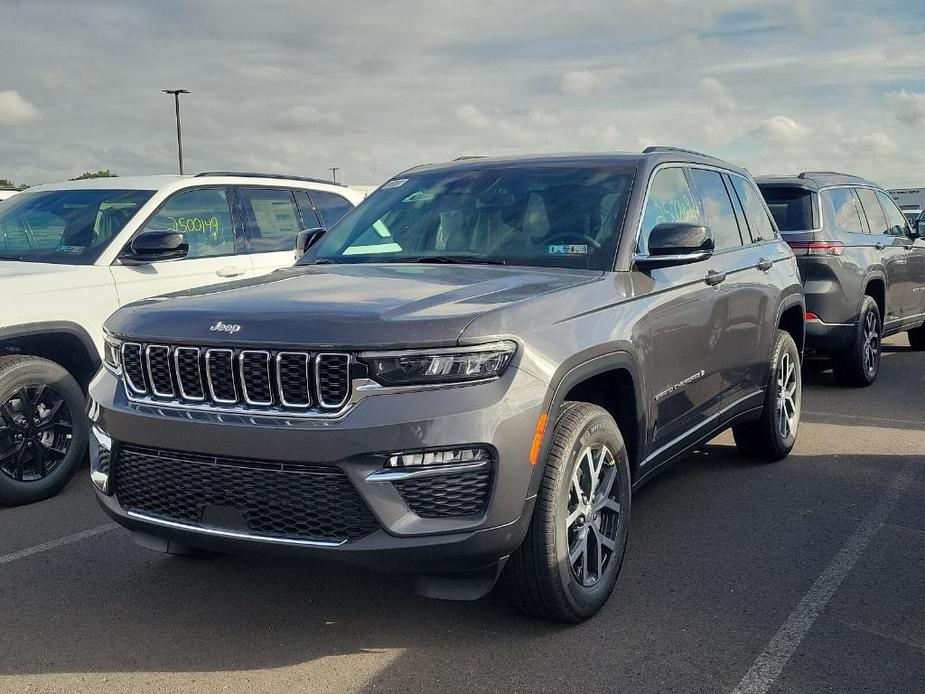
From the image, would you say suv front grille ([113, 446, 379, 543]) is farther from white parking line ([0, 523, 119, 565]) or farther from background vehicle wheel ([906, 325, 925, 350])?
background vehicle wheel ([906, 325, 925, 350])

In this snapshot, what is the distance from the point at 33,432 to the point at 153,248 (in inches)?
50.3

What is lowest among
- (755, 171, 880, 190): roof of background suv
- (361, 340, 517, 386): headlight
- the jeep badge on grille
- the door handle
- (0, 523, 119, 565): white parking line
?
(0, 523, 119, 565): white parking line

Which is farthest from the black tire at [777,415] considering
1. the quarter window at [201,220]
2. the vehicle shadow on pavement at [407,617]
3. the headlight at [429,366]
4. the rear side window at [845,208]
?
the quarter window at [201,220]

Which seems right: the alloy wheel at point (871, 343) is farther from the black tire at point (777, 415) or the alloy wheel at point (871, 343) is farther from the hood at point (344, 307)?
the hood at point (344, 307)

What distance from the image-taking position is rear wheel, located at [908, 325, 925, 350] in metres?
12.3

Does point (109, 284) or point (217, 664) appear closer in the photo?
point (217, 664)

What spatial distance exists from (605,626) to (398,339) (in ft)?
4.81

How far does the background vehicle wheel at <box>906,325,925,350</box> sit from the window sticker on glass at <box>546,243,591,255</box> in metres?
9.22

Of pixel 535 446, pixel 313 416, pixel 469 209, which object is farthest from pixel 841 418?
pixel 313 416

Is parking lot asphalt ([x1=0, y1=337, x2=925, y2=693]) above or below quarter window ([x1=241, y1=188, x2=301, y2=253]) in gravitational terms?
below

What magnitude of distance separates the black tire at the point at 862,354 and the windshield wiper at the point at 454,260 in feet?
18.3

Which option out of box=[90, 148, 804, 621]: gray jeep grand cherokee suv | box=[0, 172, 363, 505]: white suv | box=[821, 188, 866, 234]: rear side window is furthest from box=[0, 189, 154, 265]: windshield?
box=[821, 188, 866, 234]: rear side window

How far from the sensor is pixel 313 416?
3293 mm

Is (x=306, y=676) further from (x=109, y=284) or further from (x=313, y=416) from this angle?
(x=109, y=284)
